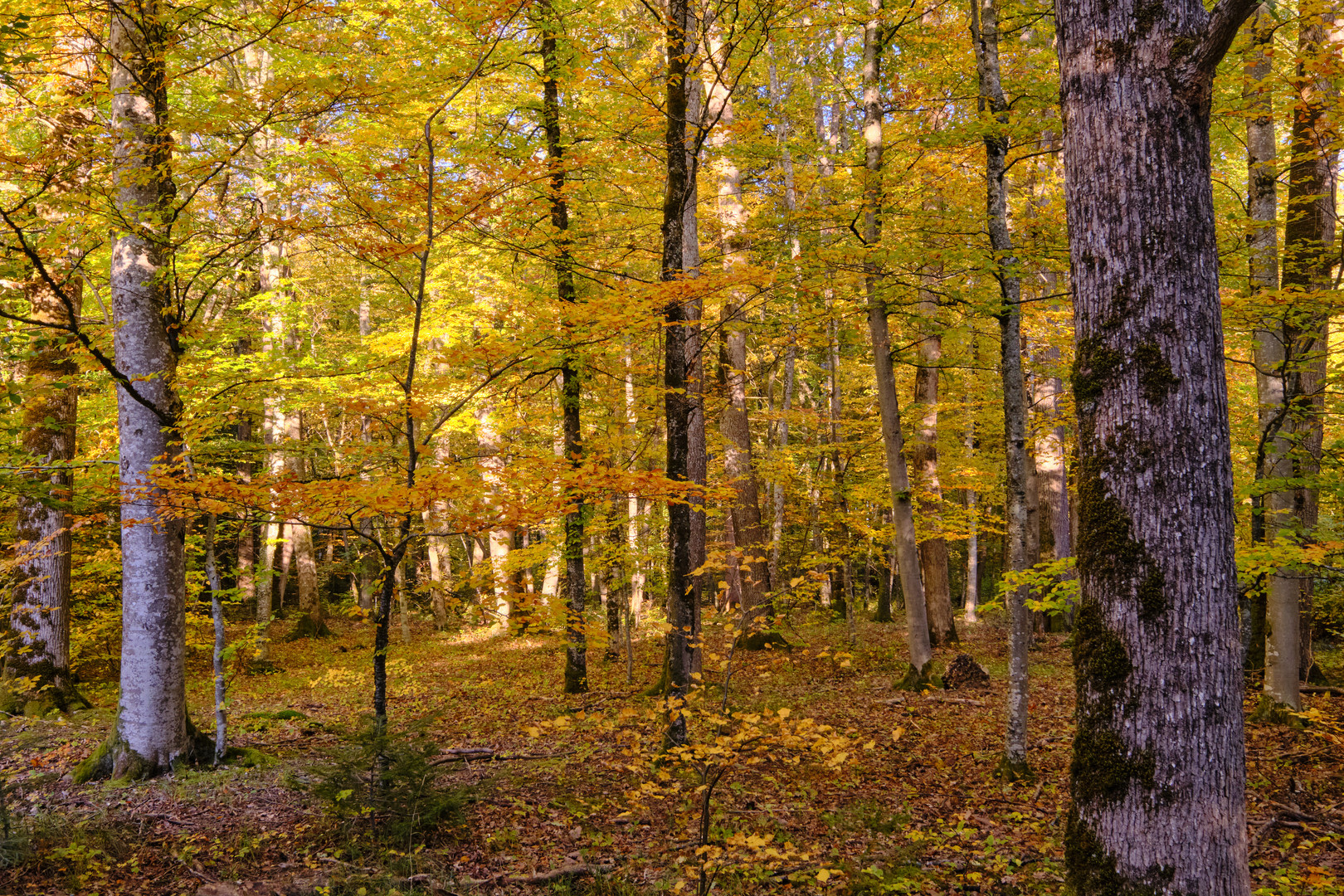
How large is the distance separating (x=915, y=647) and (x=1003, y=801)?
14.1 ft

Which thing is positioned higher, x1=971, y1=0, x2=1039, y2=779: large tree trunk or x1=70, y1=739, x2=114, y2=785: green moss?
x1=971, y1=0, x2=1039, y2=779: large tree trunk

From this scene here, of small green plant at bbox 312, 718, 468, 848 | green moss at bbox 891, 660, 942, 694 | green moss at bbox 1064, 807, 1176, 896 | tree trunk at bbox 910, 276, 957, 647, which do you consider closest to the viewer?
green moss at bbox 1064, 807, 1176, 896

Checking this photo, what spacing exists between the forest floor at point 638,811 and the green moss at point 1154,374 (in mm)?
3357

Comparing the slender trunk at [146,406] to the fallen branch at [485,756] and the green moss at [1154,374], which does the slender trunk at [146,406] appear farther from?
the green moss at [1154,374]

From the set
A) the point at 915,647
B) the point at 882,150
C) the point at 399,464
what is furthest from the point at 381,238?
the point at 915,647

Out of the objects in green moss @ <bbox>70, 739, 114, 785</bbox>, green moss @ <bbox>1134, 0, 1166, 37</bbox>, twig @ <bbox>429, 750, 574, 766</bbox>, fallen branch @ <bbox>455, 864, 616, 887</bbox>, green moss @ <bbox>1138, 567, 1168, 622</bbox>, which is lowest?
twig @ <bbox>429, 750, 574, 766</bbox>

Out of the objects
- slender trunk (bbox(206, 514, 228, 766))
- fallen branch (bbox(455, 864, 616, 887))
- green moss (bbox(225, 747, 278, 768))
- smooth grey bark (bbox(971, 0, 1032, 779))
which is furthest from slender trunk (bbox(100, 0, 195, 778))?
smooth grey bark (bbox(971, 0, 1032, 779))

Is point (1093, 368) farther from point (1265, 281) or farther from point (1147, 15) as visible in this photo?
point (1265, 281)

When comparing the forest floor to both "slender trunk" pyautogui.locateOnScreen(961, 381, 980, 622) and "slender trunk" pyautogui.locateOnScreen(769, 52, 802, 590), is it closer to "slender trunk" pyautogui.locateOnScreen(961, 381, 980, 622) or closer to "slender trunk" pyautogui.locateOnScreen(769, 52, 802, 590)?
"slender trunk" pyautogui.locateOnScreen(769, 52, 802, 590)

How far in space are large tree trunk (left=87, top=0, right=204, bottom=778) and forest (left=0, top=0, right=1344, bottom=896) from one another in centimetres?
4

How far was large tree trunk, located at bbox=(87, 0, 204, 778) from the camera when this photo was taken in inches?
261

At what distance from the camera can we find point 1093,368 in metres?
3.00

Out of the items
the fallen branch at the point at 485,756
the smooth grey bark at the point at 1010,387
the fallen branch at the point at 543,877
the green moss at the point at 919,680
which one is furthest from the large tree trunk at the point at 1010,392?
the fallen branch at the point at 485,756

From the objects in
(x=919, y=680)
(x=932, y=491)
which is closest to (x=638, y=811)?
(x=919, y=680)
